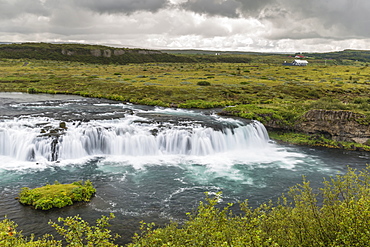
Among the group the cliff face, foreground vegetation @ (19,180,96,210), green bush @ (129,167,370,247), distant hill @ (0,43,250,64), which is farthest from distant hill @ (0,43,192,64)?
green bush @ (129,167,370,247)

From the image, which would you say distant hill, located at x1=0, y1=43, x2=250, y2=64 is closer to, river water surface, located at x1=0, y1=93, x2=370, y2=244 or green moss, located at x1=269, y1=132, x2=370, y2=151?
river water surface, located at x1=0, y1=93, x2=370, y2=244

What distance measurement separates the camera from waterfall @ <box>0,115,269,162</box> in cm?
2864

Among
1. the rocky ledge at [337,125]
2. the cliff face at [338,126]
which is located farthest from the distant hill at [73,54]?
the cliff face at [338,126]

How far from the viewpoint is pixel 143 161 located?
94.9 feet

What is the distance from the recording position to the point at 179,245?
9727 mm

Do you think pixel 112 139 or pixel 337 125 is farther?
pixel 337 125

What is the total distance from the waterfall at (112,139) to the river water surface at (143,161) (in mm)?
101

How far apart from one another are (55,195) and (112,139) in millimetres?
12360

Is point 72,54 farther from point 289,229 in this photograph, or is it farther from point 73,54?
point 289,229

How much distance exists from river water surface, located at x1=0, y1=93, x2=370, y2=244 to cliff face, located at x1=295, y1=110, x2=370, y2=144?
3214 millimetres

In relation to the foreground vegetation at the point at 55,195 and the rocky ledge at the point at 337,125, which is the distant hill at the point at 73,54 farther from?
the foreground vegetation at the point at 55,195

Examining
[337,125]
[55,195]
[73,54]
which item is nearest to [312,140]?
[337,125]

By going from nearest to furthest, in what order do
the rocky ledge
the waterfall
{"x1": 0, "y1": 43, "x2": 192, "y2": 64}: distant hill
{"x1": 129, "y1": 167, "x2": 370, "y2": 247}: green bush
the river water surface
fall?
1. {"x1": 129, "y1": 167, "x2": 370, "y2": 247}: green bush
2. the river water surface
3. the waterfall
4. the rocky ledge
5. {"x1": 0, "y1": 43, "x2": 192, "y2": 64}: distant hill

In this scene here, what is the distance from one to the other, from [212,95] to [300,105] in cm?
1712
